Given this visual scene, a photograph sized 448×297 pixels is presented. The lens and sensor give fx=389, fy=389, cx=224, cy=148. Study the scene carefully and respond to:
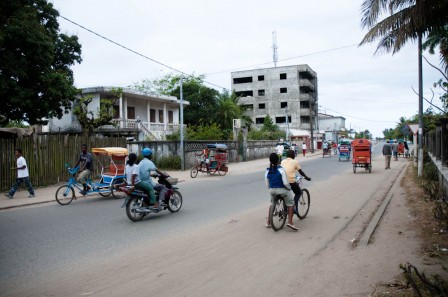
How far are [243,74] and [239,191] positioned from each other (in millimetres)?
64859

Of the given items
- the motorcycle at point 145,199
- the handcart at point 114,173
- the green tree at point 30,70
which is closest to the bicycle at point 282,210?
the motorcycle at point 145,199

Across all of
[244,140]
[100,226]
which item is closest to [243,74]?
[244,140]

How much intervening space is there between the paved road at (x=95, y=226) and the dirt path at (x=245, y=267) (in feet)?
1.14

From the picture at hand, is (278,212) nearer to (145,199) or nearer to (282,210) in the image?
(282,210)

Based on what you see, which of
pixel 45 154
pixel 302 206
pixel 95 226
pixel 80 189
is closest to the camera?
pixel 95 226

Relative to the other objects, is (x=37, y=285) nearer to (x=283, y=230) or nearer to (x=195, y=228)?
(x=195, y=228)

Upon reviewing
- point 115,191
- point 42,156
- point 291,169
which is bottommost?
point 115,191

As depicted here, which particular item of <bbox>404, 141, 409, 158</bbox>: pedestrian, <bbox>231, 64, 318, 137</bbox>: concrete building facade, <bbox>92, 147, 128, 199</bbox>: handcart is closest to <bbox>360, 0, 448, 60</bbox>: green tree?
<bbox>92, 147, 128, 199</bbox>: handcart

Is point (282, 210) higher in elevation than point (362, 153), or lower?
lower

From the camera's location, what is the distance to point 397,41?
35.3ft

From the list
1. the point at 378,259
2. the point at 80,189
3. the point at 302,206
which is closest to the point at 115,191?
the point at 80,189

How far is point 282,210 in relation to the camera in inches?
321

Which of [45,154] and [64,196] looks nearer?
[64,196]

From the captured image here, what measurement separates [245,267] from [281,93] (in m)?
68.2
